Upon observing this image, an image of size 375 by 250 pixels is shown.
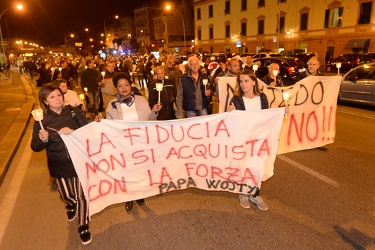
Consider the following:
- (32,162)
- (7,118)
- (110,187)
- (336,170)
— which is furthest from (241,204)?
(7,118)

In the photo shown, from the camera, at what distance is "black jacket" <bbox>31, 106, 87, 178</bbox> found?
3.23 meters

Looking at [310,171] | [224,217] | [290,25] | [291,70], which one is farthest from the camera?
[290,25]

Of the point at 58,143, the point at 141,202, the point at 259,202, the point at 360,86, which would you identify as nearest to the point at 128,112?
the point at 58,143

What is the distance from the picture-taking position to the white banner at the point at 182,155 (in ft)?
11.6

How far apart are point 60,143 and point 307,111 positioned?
4.08 metres

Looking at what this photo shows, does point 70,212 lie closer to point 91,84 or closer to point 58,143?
point 58,143

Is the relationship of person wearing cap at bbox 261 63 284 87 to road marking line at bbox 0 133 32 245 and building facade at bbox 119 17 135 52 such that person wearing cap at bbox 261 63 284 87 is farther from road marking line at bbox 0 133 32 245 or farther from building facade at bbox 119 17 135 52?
building facade at bbox 119 17 135 52

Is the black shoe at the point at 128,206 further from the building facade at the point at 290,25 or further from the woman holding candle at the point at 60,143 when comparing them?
the building facade at the point at 290,25

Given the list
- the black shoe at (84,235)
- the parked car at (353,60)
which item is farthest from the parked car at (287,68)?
the black shoe at (84,235)

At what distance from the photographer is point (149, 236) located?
339cm

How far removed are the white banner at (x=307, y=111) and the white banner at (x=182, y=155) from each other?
1671mm

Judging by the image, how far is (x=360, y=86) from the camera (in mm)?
9508

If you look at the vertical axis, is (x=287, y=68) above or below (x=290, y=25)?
below

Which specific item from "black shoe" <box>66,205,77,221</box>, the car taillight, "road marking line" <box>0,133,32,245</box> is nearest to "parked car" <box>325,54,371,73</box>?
the car taillight
